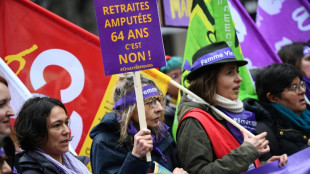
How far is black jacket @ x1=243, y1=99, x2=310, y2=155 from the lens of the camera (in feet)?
14.6

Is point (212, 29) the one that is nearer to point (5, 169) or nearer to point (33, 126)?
point (33, 126)

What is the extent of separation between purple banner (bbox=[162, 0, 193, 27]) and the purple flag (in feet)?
2.06

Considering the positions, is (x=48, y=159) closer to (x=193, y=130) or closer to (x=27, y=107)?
(x=27, y=107)

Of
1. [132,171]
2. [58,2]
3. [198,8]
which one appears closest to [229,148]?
[132,171]

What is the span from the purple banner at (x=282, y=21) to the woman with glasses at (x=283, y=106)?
182 centimetres

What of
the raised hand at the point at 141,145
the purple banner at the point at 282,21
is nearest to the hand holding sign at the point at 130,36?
the raised hand at the point at 141,145

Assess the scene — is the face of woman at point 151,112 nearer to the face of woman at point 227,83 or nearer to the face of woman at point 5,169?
the face of woman at point 227,83

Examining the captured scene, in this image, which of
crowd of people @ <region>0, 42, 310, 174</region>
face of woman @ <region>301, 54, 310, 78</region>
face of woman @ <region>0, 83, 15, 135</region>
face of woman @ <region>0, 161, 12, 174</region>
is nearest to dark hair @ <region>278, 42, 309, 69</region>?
face of woman @ <region>301, 54, 310, 78</region>

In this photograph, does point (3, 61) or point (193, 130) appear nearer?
point (193, 130)

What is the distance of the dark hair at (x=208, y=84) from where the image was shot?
4.13 meters

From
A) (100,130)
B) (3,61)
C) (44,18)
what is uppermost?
(44,18)

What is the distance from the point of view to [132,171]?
3.41 m

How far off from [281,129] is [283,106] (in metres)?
0.27

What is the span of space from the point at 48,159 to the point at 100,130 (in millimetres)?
553
